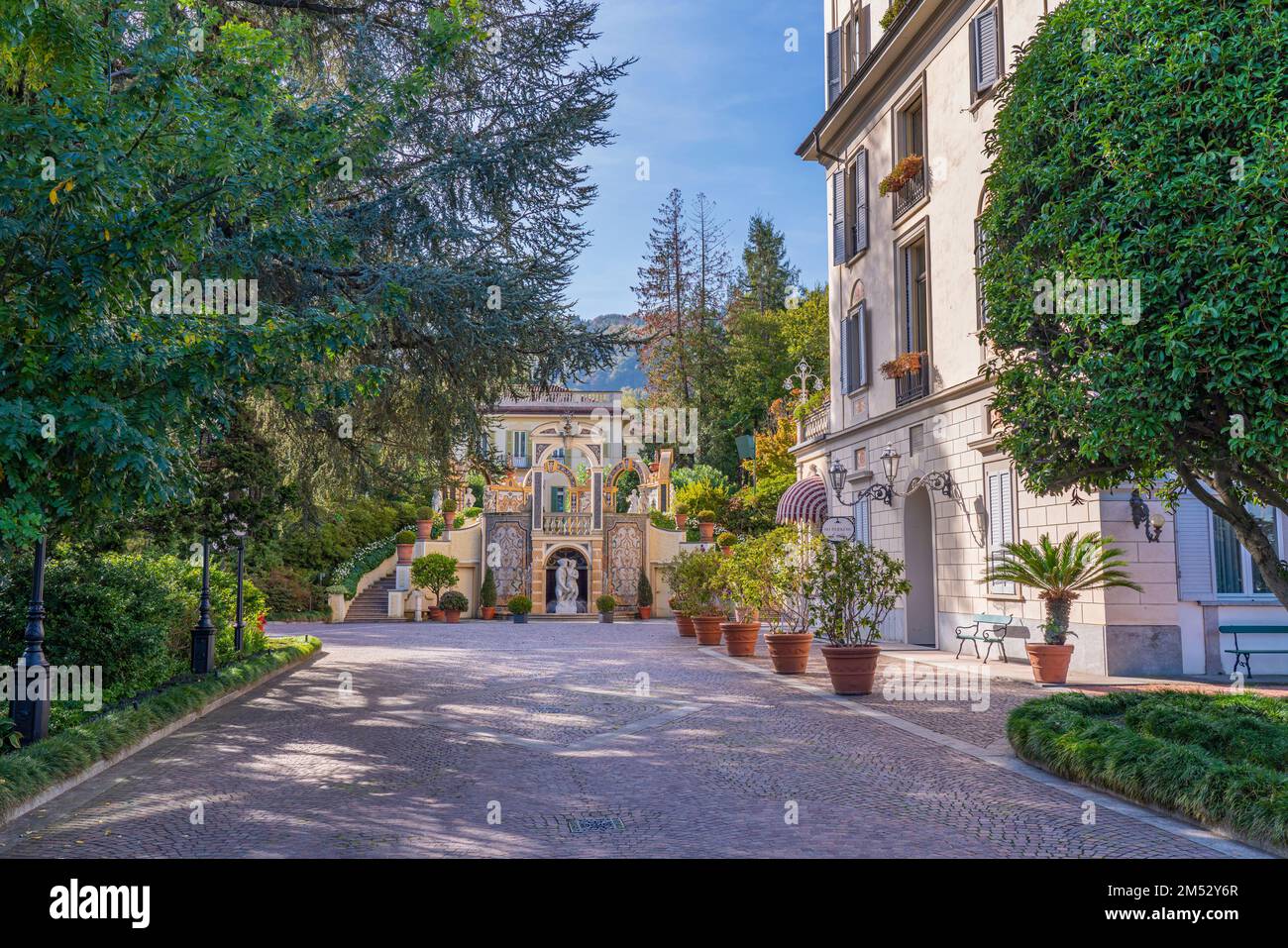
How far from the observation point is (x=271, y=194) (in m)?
6.95

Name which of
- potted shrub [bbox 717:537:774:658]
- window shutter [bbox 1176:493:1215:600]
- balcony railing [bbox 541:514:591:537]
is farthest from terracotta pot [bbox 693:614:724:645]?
balcony railing [bbox 541:514:591:537]

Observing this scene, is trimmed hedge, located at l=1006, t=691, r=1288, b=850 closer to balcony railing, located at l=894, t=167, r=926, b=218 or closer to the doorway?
the doorway

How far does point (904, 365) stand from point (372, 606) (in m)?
23.4

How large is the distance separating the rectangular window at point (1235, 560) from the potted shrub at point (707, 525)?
72.7 ft

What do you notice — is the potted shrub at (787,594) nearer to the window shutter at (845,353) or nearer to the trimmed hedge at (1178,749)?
the trimmed hedge at (1178,749)

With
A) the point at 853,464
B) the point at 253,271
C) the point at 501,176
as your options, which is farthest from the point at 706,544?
the point at 253,271

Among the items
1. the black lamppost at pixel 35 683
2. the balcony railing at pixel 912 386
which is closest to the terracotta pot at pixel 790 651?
the balcony railing at pixel 912 386

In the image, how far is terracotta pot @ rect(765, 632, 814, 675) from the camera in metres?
14.1

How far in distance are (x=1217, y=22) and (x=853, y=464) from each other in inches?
637

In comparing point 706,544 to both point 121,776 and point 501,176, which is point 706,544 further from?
point 121,776

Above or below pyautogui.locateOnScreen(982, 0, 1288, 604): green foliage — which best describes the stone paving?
below

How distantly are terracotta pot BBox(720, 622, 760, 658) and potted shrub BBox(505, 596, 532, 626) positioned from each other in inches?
672

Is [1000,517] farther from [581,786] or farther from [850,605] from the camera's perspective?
[581,786]

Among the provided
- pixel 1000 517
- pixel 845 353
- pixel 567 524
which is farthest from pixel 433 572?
pixel 1000 517
